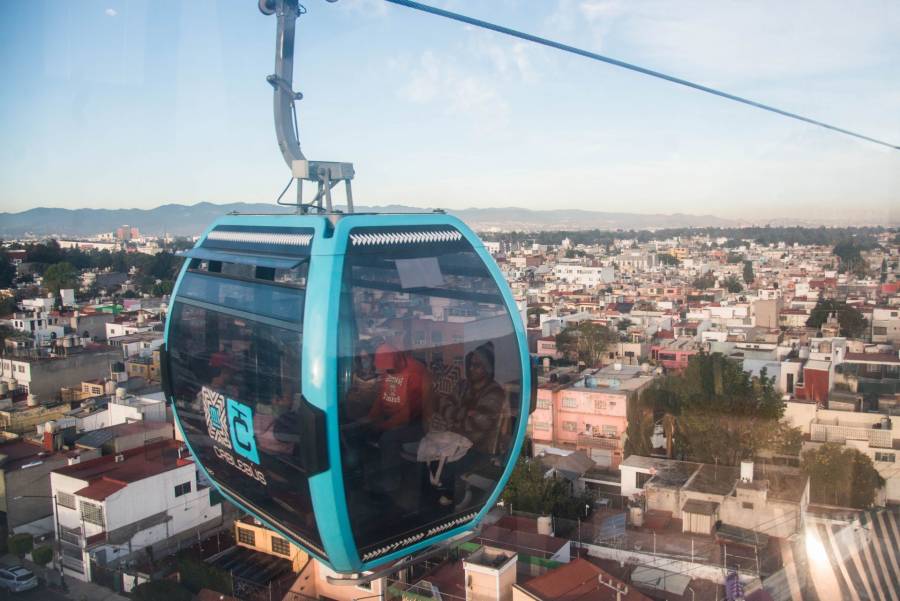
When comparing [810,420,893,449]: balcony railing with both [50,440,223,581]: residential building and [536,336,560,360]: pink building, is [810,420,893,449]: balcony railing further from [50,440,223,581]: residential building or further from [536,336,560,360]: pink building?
[50,440,223,581]: residential building

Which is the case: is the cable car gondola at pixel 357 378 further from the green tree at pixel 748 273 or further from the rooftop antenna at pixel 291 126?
the green tree at pixel 748 273

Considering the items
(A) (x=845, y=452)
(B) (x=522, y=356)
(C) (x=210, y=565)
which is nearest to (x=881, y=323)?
(A) (x=845, y=452)

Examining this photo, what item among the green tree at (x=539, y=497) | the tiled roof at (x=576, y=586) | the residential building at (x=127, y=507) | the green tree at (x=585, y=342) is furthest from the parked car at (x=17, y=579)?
the green tree at (x=585, y=342)

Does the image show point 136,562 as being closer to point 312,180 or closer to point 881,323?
point 312,180

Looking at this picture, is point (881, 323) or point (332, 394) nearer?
point (332, 394)

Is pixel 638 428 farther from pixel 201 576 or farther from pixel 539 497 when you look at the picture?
pixel 201 576

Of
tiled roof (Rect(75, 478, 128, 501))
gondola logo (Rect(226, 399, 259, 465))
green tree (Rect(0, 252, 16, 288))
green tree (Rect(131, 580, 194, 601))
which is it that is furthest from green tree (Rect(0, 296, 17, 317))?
gondola logo (Rect(226, 399, 259, 465))
